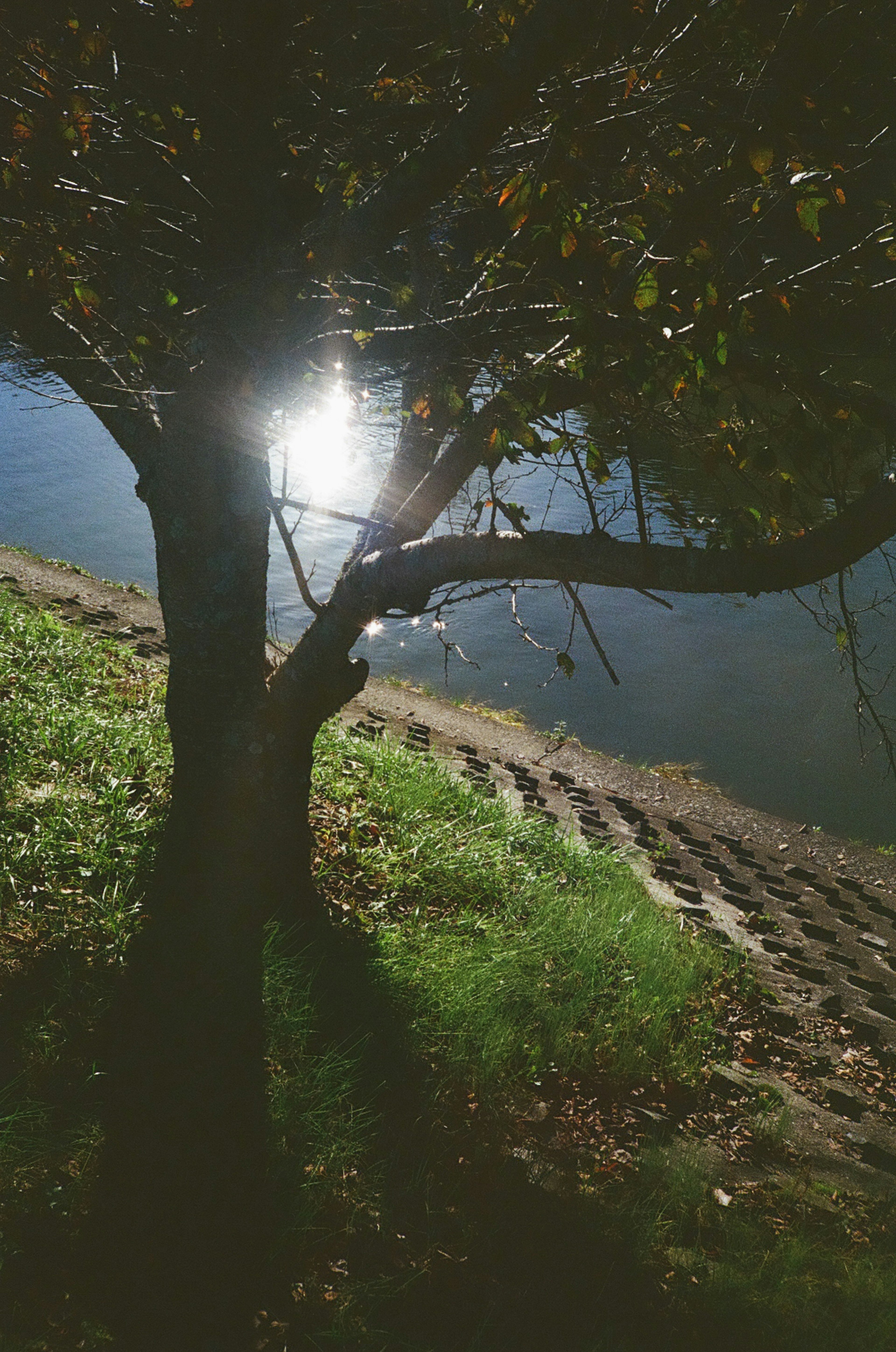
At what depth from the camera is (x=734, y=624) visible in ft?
40.4

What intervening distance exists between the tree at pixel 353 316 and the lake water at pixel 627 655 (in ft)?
7.16

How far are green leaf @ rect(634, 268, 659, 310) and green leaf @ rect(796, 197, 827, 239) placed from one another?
42cm

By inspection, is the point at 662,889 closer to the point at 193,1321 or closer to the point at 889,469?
the point at 193,1321

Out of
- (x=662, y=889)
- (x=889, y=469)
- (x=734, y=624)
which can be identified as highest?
(x=889, y=469)

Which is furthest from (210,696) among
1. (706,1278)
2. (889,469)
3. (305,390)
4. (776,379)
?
(889,469)

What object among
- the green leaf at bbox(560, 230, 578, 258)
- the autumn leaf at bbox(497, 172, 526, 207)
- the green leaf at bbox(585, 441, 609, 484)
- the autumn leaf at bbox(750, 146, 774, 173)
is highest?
the autumn leaf at bbox(750, 146, 774, 173)

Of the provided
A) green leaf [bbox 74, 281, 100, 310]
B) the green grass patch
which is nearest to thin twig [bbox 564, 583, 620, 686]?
the green grass patch

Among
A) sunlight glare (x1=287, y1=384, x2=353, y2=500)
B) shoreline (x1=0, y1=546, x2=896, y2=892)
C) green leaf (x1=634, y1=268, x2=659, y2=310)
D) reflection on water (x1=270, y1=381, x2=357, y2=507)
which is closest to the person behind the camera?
green leaf (x1=634, y1=268, x2=659, y2=310)

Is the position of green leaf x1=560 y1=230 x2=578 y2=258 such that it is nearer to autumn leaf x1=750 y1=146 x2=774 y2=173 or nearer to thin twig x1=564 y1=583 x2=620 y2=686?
autumn leaf x1=750 y1=146 x2=774 y2=173

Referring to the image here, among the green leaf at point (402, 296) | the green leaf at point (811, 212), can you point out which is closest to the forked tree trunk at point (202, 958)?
the green leaf at point (402, 296)

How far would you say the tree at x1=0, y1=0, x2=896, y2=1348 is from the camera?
2.60 metres

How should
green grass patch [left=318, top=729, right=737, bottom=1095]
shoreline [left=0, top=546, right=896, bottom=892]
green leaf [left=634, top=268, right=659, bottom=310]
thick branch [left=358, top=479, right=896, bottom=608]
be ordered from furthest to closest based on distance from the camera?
shoreline [left=0, top=546, right=896, bottom=892] < green grass patch [left=318, top=729, right=737, bottom=1095] < thick branch [left=358, top=479, right=896, bottom=608] < green leaf [left=634, top=268, right=659, bottom=310]

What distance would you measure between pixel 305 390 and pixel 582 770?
4.65 metres

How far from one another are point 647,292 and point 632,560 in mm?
1088
